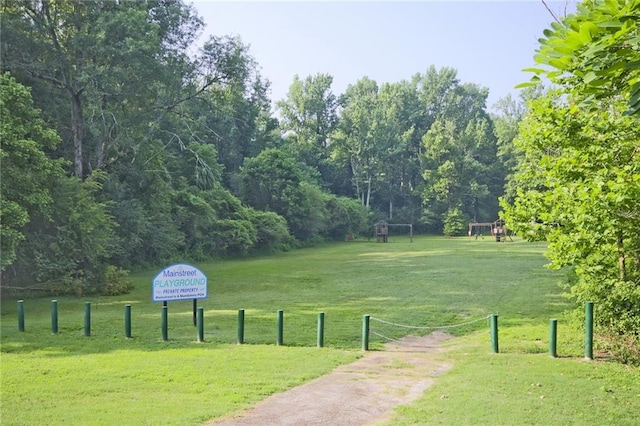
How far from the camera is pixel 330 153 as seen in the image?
67625mm

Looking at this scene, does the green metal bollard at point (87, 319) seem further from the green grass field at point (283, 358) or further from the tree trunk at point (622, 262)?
the tree trunk at point (622, 262)

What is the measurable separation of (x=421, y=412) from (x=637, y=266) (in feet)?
21.3

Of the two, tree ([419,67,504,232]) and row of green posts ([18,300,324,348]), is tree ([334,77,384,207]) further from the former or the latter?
row of green posts ([18,300,324,348])

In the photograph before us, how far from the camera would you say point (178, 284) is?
13508 mm

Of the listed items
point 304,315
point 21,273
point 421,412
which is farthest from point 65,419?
point 21,273

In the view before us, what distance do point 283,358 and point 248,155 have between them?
1741 inches

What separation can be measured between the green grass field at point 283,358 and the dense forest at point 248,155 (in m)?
1.91

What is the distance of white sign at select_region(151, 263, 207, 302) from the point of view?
13242mm

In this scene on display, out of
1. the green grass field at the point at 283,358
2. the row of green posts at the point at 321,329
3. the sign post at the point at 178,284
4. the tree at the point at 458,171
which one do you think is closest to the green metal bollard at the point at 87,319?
the row of green posts at the point at 321,329

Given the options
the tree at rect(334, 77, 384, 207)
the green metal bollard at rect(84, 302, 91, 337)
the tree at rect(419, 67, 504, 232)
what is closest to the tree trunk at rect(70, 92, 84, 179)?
the green metal bollard at rect(84, 302, 91, 337)

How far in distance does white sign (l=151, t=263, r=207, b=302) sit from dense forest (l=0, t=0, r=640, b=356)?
18.7ft

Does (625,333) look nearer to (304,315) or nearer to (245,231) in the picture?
(304,315)

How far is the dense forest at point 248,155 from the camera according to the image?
7609 mm

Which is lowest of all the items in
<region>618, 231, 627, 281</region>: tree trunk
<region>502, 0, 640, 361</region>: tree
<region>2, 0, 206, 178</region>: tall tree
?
<region>618, 231, 627, 281</region>: tree trunk
